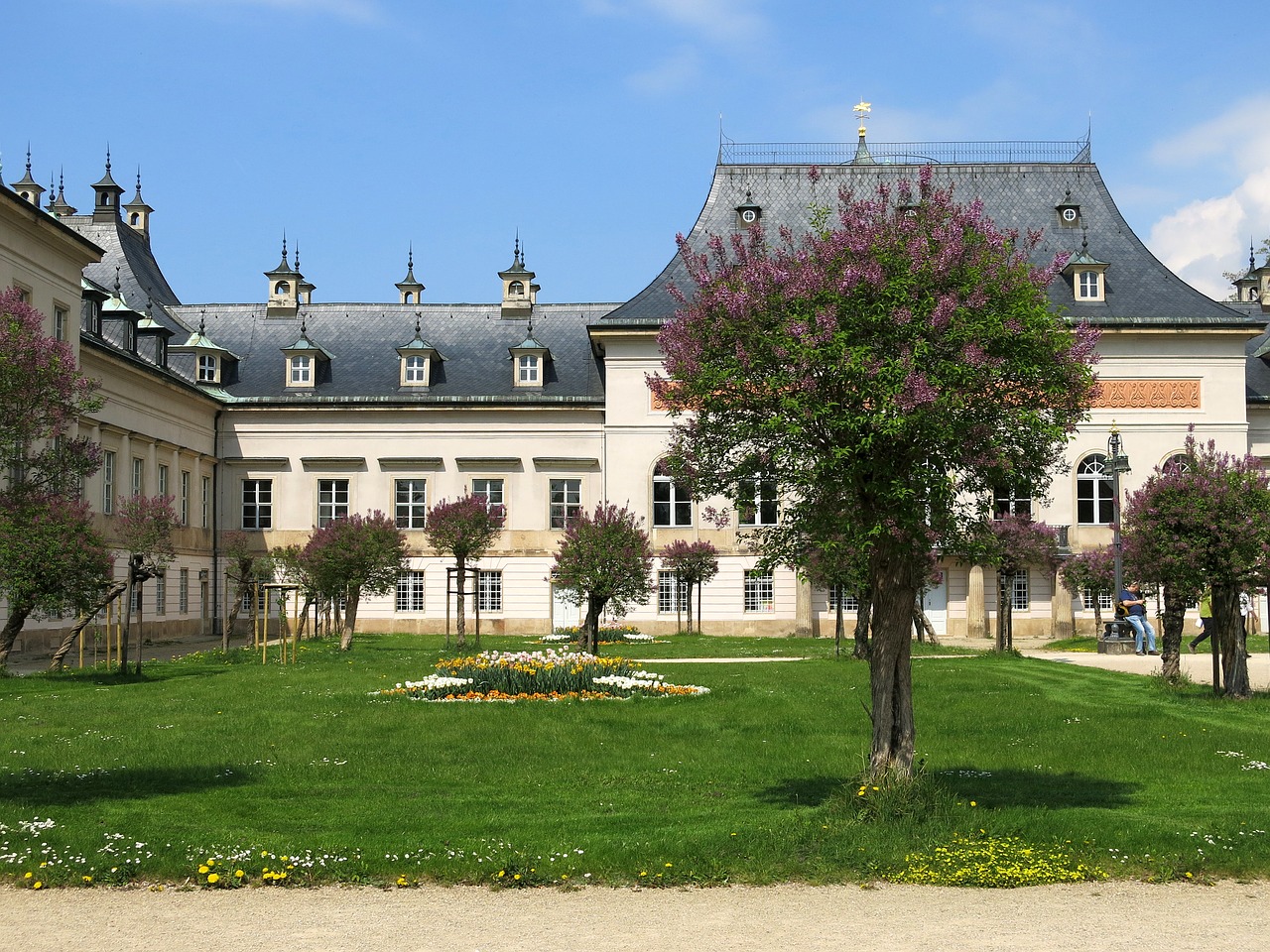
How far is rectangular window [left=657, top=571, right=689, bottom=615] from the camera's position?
159 ft

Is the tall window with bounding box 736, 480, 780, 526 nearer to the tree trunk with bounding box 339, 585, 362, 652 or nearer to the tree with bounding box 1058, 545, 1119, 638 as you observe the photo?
the tree trunk with bounding box 339, 585, 362, 652

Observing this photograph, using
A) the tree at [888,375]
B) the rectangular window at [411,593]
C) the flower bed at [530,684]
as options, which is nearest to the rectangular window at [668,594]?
the rectangular window at [411,593]

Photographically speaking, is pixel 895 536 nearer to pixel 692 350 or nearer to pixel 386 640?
pixel 692 350

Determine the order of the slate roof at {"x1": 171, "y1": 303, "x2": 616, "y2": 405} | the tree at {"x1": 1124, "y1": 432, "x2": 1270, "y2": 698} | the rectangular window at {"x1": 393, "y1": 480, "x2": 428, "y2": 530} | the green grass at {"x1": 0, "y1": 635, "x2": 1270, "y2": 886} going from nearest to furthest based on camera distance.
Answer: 1. the green grass at {"x1": 0, "y1": 635, "x2": 1270, "y2": 886}
2. the tree at {"x1": 1124, "y1": 432, "x2": 1270, "y2": 698}
3. the rectangular window at {"x1": 393, "y1": 480, "x2": 428, "y2": 530}
4. the slate roof at {"x1": 171, "y1": 303, "x2": 616, "y2": 405}

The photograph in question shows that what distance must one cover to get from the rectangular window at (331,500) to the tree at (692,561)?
1283 centimetres

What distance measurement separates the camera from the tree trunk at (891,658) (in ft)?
35.6

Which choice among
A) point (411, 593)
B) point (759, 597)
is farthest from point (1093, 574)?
point (411, 593)

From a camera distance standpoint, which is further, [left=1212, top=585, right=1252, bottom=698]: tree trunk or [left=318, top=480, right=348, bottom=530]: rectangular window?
[left=318, top=480, right=348, bottom=530]: rectangular window

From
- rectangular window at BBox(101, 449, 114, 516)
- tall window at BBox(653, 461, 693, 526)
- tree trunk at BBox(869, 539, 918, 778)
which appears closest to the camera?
tree trunk at BBox(869, 539, 918, 778)

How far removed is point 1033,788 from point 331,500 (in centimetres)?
4174

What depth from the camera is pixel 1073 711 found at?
707 inches

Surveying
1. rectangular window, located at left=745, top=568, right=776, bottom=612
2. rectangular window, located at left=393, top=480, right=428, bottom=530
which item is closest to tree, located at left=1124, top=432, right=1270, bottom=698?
rectangular window, located at left=745, top=568, right=776, bottom=612

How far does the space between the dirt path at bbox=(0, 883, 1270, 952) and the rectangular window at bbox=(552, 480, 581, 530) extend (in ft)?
138

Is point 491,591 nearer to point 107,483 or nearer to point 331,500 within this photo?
point 331,500
